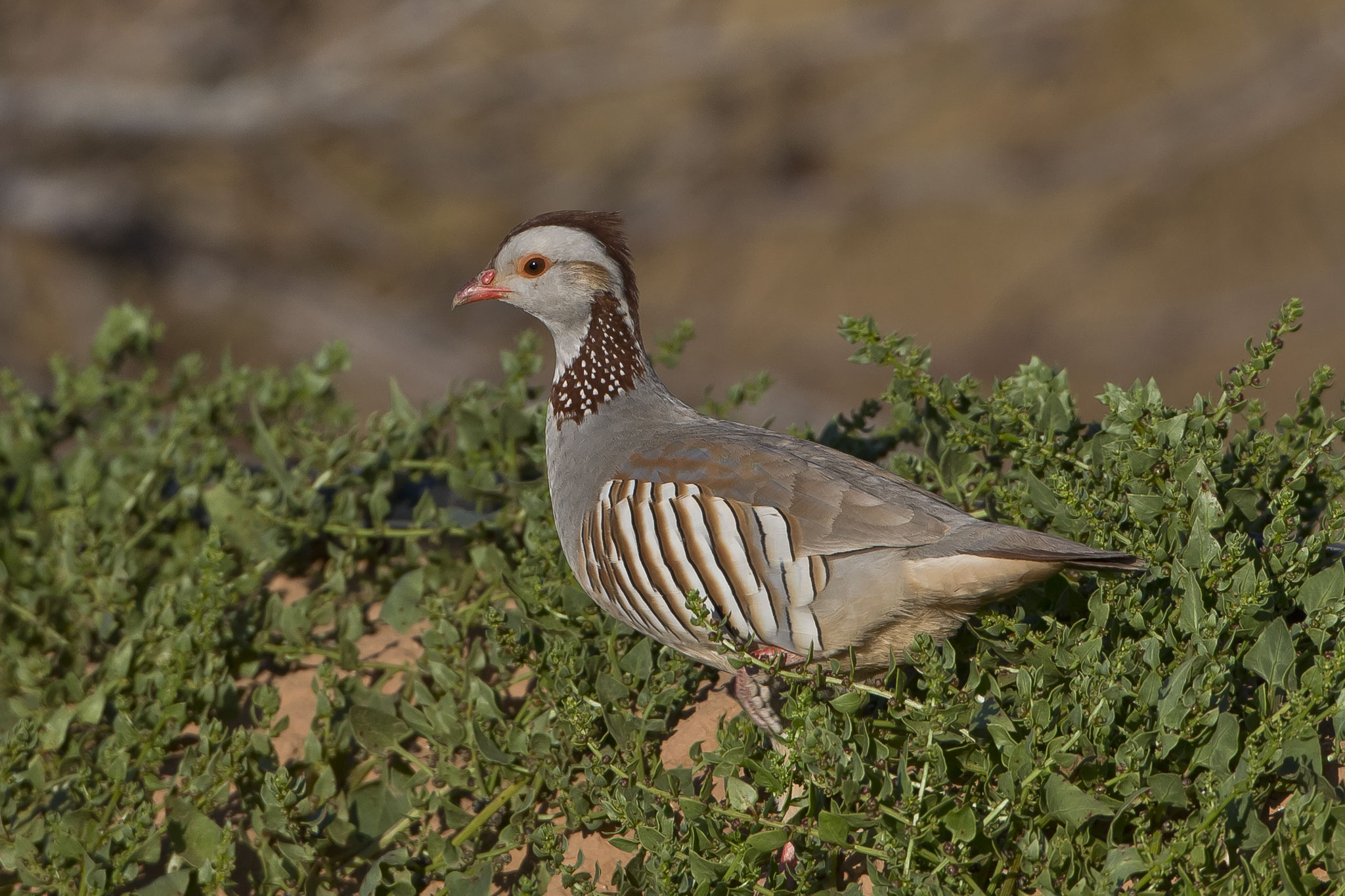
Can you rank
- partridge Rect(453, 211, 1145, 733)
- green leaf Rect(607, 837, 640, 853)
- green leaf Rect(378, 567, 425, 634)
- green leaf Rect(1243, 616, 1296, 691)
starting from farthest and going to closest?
green leaf Rect(378, 567, 425, 634) < partridge Rect(453, 211, 1145, 733) < green leaf Rect(607, 837, 640, 853) < green leaf Rect(1243, 616, 1296, 691)

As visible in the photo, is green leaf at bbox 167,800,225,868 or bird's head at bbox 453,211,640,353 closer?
green leaf at bbox 167,800,225,868

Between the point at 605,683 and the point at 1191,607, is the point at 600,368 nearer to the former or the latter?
the point at 605,683

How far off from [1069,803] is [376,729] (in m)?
1.69

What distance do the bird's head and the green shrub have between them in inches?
13.4

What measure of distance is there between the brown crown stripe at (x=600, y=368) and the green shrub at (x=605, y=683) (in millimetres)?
267

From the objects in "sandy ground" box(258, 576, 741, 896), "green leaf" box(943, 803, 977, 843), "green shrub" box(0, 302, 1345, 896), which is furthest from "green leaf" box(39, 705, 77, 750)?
"green leaf" box(943, 803, 977, 843)

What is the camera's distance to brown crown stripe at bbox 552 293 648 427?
3746 millimetres

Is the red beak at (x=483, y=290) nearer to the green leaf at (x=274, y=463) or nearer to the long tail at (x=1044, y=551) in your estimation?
the green leaf at (x=274, y=463)

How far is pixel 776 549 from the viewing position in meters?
2.93

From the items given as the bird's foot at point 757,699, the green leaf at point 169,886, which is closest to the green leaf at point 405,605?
the green leaf at point 169,886

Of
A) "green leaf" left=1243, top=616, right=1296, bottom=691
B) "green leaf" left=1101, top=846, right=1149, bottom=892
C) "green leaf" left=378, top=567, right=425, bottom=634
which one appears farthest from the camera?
"green leaf" left=378, top=567, right=425, bottom=634

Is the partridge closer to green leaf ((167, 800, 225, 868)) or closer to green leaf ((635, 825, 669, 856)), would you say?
green leaf ((635, 825, 669, 856))

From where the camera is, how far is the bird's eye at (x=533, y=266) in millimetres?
3906

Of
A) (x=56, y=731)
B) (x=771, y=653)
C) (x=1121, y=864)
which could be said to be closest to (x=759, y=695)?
(x=771, y=653)
